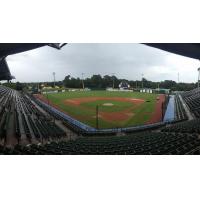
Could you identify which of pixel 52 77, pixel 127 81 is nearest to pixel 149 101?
pixel 127 81

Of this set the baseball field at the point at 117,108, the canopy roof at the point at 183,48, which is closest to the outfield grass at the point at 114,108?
the baseball field at the point at 117,108

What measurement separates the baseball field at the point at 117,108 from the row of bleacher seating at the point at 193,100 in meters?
1.68

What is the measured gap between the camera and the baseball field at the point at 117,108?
12.9 m

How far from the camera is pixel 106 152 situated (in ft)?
26.5

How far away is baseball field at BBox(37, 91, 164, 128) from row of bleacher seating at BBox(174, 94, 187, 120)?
1024 millimetres

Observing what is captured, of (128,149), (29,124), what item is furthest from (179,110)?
(29,124)

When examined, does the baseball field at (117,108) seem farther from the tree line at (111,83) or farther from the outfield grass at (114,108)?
the tree line at (111,83)

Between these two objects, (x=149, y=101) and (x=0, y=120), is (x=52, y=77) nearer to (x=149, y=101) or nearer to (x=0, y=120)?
(x=0, y=120)

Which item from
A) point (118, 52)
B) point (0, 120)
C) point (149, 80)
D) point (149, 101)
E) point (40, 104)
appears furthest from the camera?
point (40, 104)

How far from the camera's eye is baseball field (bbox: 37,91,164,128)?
1289 centimetres

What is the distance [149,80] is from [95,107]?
407 cm

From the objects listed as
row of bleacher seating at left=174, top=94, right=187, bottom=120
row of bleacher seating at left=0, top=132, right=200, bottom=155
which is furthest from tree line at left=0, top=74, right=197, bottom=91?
row of bleacher seating at left=0, top=132, right=200, bottom=155

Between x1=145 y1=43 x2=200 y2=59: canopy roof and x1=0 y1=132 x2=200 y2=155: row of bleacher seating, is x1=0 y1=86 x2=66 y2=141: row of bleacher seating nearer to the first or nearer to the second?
x1=0 y1=132 x2=200 y2=155: row of bleacher seating

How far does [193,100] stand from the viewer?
47.0 feet
